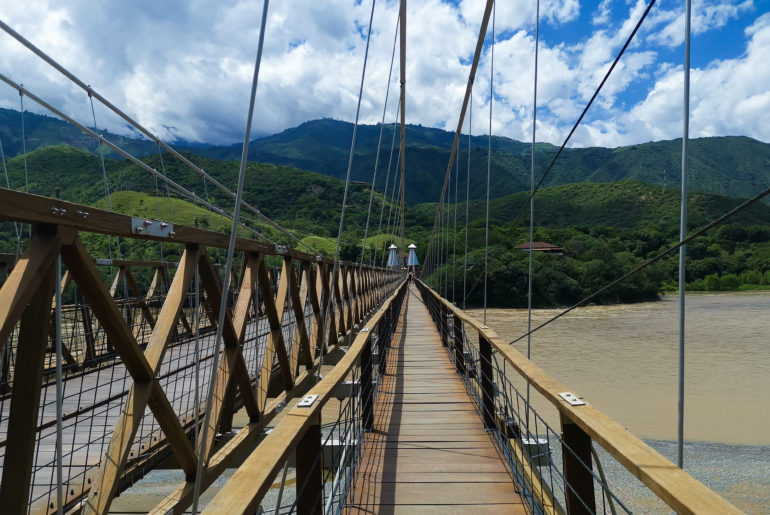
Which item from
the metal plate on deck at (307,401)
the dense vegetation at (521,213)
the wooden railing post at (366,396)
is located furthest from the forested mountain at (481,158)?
the metal plate on deck at (307,401)

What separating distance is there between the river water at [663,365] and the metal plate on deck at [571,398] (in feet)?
30.2

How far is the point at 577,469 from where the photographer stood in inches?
54.1

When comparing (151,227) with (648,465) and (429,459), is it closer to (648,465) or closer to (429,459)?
(648,465)

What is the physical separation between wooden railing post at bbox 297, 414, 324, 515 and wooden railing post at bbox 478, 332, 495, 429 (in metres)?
1.54

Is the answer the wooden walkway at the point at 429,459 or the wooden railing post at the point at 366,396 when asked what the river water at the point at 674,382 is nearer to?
the wooden walkway at the point at 429,459

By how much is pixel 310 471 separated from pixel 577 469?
0.78 m

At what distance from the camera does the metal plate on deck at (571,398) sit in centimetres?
129

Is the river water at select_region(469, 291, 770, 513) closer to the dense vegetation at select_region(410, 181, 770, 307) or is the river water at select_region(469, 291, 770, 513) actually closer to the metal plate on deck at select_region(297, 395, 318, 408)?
the metal plate on deck at select_region(297, 395, 318, 408)

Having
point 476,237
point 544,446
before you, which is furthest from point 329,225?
point 544,446

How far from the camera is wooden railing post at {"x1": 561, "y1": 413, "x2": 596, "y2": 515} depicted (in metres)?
1.34

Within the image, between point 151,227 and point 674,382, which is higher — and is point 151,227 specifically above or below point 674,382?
above

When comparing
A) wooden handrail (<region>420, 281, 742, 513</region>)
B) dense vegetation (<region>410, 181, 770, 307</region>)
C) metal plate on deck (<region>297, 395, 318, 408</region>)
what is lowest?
metal plate on deck (<region>297, 395, 318, 408</region>)

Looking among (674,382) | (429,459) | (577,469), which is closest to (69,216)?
(577,469)

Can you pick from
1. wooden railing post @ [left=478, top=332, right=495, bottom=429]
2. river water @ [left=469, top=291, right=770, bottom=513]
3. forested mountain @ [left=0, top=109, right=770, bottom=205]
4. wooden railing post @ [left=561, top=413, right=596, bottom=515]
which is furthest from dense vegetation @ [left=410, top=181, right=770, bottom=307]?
wooden railing post @ [left=561, top=413, right=596, bottom=515]
